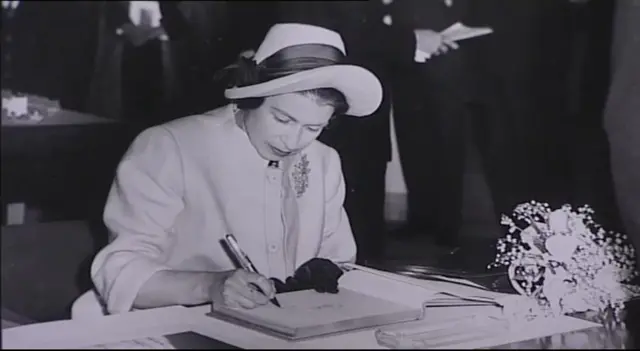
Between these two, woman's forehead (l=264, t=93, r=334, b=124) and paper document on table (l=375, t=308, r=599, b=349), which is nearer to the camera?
paper document on table (l=375, t=308, r=599, b=349)

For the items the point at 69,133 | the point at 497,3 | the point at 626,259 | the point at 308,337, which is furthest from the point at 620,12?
the point at 69,133

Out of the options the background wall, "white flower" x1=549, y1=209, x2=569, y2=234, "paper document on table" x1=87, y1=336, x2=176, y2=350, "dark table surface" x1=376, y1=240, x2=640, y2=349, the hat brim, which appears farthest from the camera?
the background wall

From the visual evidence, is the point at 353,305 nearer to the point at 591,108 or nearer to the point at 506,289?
the point at 506,289

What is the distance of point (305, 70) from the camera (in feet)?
4.88

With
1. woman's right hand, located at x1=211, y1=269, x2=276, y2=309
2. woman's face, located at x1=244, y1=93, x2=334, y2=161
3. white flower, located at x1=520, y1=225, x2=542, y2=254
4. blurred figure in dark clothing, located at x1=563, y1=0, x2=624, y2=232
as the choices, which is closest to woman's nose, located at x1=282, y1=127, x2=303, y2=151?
woman's face, located at x1=244, y1=93, x2=334, y2=161

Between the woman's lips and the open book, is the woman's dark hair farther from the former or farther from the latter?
the open book

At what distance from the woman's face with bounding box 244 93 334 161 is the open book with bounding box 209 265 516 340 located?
0.23 m

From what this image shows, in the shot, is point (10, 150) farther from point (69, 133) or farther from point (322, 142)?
point (322, 142)

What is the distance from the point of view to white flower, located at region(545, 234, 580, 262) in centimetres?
157

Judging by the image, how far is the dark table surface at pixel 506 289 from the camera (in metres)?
1.38

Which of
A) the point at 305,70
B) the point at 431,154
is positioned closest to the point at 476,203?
the point at 431,154

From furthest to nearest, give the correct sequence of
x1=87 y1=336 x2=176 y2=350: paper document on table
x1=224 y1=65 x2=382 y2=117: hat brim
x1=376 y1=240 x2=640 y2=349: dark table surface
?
x1=224 y1=65 x2=382 y2=117: hat brim, x1=376 y1=240 x2=640 y2=349: dark table surface, x1=87 y1=336 x2=176 y2=350: paper document on table

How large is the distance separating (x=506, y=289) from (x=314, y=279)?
0.35 meters

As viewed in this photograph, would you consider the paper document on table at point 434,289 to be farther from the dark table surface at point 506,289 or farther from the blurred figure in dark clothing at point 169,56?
the blurred figure in dark clothing at point 169,56
